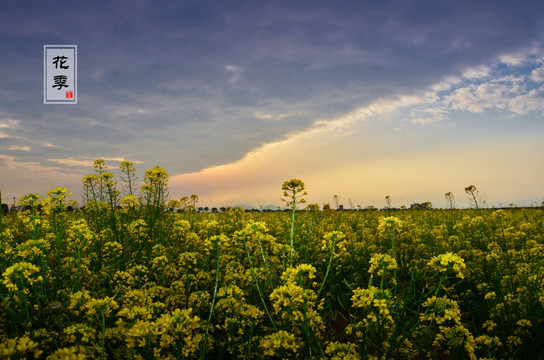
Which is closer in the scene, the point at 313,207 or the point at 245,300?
the point at 245,300

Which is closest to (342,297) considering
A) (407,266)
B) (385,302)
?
(407,266)

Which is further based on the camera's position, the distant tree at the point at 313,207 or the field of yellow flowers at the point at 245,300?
the distant tree at the point at 313,207

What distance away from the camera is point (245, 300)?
12.7 feet

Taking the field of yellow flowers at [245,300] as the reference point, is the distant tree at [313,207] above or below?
above

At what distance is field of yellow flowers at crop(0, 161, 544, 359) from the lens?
265cm

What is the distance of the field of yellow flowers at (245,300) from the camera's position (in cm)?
265

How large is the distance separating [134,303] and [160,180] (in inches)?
127

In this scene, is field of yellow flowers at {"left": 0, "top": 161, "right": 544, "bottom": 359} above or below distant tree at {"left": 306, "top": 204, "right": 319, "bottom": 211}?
below

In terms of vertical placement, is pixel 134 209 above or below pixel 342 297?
above

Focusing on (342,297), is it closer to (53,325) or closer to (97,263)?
(53,325)

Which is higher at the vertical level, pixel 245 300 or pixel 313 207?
pixel 313 207

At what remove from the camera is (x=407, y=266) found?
5.80m

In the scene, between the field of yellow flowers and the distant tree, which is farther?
the distant tree

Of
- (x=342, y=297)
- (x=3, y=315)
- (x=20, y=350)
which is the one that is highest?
(x=20, y=350)
